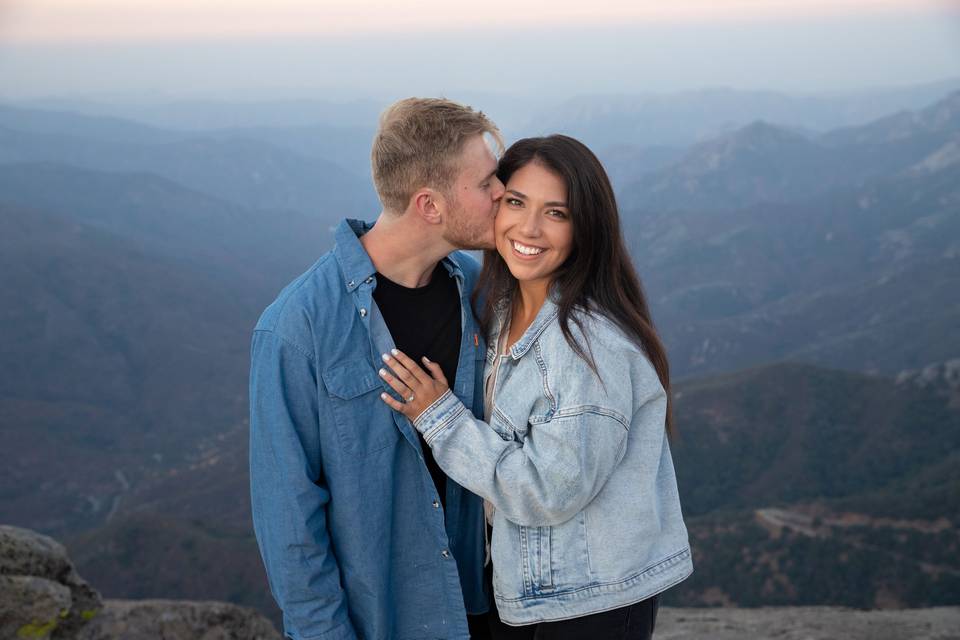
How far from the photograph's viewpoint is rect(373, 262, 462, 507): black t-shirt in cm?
367

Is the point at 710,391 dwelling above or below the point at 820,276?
below

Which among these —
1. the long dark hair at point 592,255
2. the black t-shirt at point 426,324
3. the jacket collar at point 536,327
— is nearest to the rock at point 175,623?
the black t-shirt at point 426,324

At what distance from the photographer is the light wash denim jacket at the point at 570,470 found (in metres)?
3.12

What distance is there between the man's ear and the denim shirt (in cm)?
32

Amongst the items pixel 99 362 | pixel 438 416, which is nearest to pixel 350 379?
pixel 438 416

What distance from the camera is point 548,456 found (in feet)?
10.2

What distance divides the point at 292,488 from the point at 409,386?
2.05 ft

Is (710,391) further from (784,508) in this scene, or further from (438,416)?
(438,416)

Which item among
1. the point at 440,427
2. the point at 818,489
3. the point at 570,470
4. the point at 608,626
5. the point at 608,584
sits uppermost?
the point at 440,427

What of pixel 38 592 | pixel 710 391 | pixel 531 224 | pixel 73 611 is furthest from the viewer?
pixel 710 391

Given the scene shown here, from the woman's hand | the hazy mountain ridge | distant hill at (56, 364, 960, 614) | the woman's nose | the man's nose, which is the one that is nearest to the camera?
the woman's hand

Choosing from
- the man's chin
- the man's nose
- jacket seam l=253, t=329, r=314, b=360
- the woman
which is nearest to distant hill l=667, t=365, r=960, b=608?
the woman

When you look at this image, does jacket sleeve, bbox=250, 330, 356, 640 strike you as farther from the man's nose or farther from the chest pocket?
the man's nose

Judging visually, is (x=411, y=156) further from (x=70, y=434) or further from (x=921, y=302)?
(x=921, y=302)
